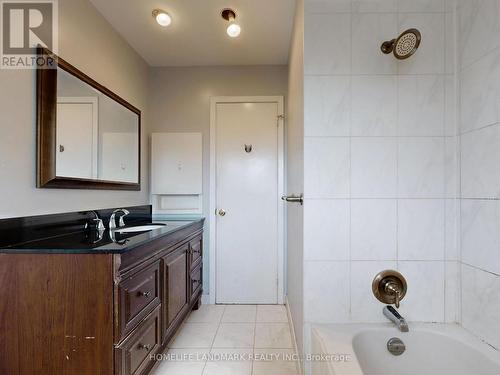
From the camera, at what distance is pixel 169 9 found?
1.86 meters

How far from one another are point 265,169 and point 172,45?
1424 millimetres

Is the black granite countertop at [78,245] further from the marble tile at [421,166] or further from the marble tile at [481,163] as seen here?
the marble tile at [481,163]

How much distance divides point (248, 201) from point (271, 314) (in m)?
1.09

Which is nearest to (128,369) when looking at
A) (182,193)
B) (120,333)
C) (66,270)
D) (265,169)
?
(120,333)

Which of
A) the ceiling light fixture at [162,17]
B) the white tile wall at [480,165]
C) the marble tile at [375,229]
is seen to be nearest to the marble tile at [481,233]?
the white tile wall at [480,165]

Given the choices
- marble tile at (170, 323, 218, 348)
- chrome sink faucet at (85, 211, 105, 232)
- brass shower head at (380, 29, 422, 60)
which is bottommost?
marble tile at (170, 323, 218, 348)

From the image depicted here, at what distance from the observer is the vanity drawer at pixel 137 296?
117cm

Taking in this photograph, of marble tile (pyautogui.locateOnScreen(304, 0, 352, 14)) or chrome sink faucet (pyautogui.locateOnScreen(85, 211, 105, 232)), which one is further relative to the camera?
chrome sink faucet (pyautogui.locateOnScreen(85, 211, 105, 232))

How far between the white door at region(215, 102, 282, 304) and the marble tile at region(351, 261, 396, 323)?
4.49 ft

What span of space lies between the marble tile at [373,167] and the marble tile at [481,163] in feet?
0.98

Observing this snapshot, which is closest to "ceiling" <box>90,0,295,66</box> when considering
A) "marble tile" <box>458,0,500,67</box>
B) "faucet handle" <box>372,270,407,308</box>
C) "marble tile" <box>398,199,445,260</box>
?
"marble tile" <box>458,0,500,67</box>

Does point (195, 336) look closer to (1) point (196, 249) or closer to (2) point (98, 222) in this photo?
(1) point (196, 249)

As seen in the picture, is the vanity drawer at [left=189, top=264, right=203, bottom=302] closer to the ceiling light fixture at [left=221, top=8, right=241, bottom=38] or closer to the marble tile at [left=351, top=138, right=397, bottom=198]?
the marble tile at [left=351, top=138, right=397, bottom=198]

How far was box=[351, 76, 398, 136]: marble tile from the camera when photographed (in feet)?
4.15
